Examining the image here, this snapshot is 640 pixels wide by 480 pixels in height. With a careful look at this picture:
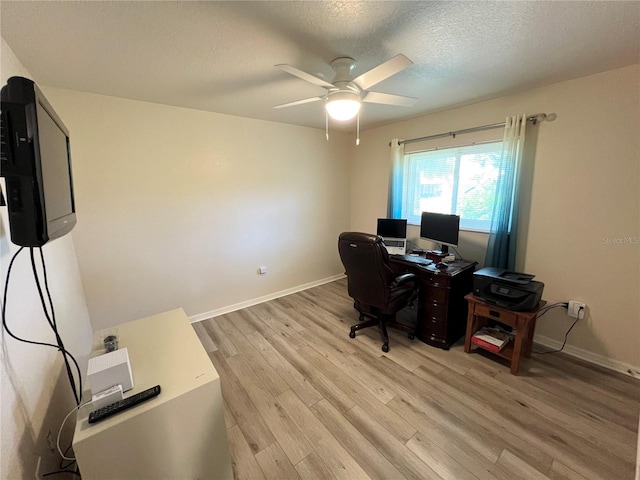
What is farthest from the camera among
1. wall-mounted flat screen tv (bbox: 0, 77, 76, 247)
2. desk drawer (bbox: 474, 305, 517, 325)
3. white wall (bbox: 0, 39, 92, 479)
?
desk drawer (bbox: 474, 305, 517, 325)

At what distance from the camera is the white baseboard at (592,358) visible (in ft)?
6.47

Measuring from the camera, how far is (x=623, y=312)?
1.97 metres

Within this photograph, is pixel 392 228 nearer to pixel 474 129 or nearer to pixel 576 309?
pixel 474 129

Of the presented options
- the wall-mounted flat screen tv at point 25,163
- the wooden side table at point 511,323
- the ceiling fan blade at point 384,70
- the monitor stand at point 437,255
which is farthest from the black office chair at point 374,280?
the wall-mounted flat screen tv at point 25,163

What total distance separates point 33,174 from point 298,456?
1.74 metres

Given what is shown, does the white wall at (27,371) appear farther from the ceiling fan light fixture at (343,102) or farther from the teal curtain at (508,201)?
the teal curtain at (508,201)

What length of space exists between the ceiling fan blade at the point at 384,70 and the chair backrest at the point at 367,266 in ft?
3.54

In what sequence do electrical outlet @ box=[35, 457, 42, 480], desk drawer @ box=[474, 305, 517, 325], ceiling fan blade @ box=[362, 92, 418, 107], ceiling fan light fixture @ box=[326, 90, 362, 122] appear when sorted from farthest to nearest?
1. desk drawer @ box=[474, 305, 517, 325]
2. ceiling fan blade @ box=[362, 92, 418, 107]
3. ceiling fan light fixture @ box=[326, 90, 362, 122]
4. electrical outlet @ box=[35, 457, 42, 480]

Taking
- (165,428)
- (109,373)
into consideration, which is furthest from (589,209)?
(109,373)

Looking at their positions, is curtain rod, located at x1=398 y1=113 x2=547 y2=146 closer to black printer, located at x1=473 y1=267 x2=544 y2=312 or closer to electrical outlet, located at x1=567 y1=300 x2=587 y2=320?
black printer, located at x1=473 y1=267 x2=544 y2=312

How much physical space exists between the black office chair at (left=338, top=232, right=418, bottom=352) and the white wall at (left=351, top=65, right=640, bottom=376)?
4.00ft

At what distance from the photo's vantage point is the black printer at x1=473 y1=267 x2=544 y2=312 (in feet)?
6.32

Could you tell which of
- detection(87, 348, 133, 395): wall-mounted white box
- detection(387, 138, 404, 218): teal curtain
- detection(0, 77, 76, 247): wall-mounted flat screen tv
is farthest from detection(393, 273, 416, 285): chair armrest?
detection(0, 77, 76, 247): wall-mounted flat screen tv

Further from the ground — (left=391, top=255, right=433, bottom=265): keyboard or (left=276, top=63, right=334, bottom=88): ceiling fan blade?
(left=276, top=63, right=334, bottom=88): ceiling fan blade
